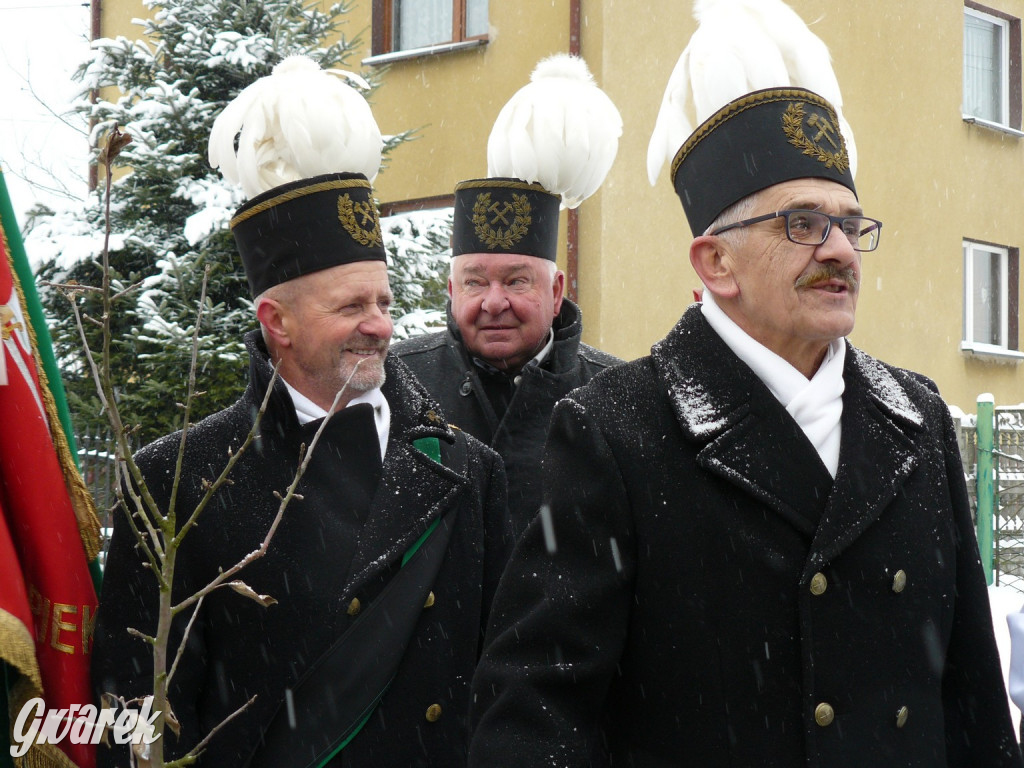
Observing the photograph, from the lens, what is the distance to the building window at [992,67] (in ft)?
52.6

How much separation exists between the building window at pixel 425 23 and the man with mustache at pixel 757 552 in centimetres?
1015

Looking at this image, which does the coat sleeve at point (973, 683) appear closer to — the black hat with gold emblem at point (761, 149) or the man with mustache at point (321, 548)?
the black hat with gold emblem at point (761, 149)

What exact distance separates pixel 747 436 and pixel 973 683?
0.70 m

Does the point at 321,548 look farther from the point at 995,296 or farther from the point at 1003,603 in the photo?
the point at 995,296

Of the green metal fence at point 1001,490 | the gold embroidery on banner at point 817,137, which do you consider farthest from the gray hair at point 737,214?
the green metal fence at point 1001,490

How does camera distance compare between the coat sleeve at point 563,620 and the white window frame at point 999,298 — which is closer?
the coat sleeve at point 563,620

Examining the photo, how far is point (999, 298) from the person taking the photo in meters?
16.2

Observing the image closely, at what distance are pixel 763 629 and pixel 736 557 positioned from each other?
0.46 ft

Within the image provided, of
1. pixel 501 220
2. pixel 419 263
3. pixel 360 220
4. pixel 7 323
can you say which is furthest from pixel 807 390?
pixel 419 263

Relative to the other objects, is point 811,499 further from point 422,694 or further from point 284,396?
point 284,396

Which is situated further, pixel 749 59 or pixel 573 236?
pixel 573 236

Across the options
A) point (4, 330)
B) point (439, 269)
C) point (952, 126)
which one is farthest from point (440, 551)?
point (952, 126)

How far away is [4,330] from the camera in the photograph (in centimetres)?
294

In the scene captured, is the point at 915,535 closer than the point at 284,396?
Yes
